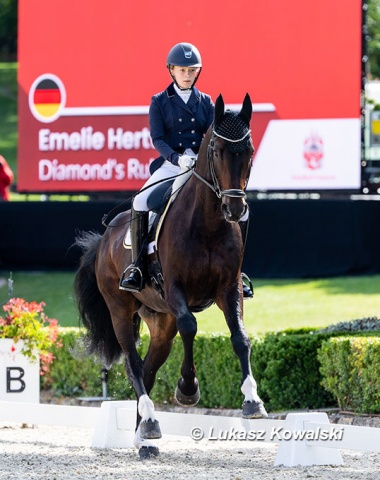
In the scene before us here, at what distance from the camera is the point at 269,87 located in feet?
45.9

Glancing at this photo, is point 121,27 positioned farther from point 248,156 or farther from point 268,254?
point 248,156

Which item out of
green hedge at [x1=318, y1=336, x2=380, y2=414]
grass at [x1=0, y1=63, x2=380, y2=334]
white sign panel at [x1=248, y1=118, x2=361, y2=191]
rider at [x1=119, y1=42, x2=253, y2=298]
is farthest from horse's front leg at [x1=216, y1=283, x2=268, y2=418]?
white sign panel at [x1=248, y1=118, x2=361, y2=191]

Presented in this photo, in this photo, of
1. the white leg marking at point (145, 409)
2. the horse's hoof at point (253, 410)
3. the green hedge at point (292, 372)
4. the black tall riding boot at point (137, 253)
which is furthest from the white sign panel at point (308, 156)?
the horse's hoof at point (253, 410)

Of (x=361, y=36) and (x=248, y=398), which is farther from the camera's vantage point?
(x=361, y=36)

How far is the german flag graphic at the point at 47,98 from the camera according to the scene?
14.5 m

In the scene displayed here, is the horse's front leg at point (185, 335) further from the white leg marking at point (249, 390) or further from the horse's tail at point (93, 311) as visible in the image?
the horse's tail at point (93, 311)

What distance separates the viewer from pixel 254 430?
7074 millimetres

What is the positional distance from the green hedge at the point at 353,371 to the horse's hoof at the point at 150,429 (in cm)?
204

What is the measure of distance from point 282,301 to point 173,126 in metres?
6.70

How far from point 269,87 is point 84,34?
247cm

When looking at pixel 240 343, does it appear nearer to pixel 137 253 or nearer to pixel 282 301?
pixel 137 253

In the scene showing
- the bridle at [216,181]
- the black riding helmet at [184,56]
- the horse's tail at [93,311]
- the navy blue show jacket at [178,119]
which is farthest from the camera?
the horse's tail at [93,311]

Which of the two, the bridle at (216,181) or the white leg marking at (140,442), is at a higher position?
the bridle at (216,181)

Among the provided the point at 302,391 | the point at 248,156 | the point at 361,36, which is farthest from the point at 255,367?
the point at 361,36
